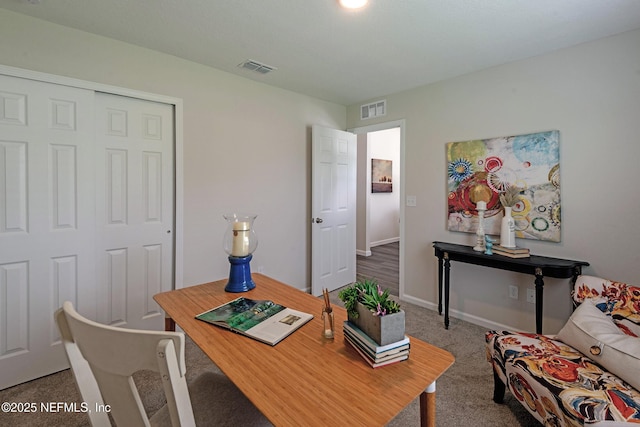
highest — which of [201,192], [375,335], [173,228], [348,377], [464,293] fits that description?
[201,192]

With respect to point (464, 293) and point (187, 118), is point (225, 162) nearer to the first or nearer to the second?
point (187, 118)

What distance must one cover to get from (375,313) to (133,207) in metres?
2.30

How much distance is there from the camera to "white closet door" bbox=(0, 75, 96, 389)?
1964mm

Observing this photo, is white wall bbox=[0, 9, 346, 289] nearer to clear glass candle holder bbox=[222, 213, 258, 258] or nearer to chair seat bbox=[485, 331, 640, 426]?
clear glass candle holder bbox=[222, 213, 258, 258]

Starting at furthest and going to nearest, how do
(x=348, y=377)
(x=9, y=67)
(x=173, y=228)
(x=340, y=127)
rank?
(x=340, y=127) → (x=173, y=228) → (x=9, y=67) → (x=348, y=377)

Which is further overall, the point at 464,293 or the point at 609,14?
the point at 464,293

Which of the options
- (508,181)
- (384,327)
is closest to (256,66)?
(508,181)

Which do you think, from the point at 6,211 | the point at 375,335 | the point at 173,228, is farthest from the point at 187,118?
the point at 375,335

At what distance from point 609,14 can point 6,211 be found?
4.12m

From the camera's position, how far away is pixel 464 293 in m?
3.03

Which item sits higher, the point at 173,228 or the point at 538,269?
the point at 173,228

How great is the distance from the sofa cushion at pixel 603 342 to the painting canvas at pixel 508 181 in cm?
100

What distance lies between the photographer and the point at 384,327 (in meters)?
0.98

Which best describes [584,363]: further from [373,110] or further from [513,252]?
[373,110]
